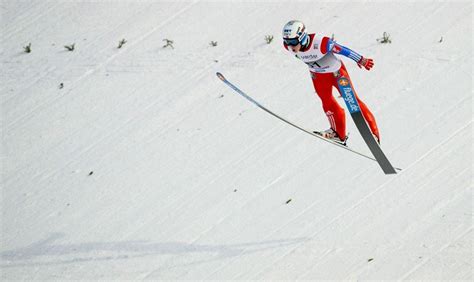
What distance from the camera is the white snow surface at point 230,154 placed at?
10398 millimetres

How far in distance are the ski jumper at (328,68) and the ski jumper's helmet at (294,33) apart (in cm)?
16

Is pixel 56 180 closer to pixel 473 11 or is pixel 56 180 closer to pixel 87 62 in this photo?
pixel 87 62

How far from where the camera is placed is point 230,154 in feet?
39.0

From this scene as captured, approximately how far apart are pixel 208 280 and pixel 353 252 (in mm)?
1936

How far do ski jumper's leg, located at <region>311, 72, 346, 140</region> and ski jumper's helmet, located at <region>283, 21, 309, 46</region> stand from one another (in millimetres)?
786

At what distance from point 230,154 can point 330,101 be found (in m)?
2.76

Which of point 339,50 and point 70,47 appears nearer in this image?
point 339,50

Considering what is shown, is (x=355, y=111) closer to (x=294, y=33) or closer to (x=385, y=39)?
(x=294, y=33)

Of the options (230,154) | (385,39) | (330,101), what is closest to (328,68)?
(330,101)

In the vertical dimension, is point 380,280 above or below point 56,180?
below

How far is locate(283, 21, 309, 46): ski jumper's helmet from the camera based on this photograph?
8547 mm

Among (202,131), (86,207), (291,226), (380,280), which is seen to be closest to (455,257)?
(380,280)

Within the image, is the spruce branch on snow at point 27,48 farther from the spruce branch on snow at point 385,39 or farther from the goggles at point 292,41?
the goggles at point 292,41

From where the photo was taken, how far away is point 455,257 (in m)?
9.76
